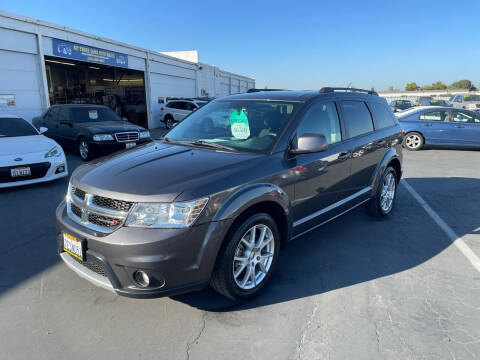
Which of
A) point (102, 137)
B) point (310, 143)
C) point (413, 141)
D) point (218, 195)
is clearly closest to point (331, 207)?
point (310, 143)

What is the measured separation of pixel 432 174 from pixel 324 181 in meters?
5.91

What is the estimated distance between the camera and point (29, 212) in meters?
5.15

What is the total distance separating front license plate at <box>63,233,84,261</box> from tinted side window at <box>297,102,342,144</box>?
214cm

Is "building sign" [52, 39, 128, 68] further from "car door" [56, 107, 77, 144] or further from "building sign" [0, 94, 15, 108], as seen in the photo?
"car door" [56, 107, 77, 144]

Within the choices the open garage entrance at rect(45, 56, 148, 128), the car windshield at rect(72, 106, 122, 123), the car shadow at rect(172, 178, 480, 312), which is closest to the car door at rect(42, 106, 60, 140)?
the car windshield at rect(72, 106, 122, 123)

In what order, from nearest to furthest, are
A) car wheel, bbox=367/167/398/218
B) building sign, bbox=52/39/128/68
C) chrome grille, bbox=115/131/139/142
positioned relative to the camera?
car wheel, bbox=367/167/398/218 < chrome grille, bbox=115/131/139/142 < building sign, bbox=52/39/128/68

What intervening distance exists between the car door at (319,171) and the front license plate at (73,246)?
1.84 m

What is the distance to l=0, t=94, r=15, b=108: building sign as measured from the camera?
11742 millimetres

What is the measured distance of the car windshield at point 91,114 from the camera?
995cm

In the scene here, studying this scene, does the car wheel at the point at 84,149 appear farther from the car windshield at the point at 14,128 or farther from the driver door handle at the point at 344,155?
the driver door handle at the point at 344,155

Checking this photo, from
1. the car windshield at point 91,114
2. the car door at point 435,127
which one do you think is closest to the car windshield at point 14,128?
the car windshield at point 91,114

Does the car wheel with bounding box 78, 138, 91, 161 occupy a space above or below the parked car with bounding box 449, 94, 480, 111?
below

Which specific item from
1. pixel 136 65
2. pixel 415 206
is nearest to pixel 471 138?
pixel 415 206

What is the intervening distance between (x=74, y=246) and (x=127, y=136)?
7248mm
